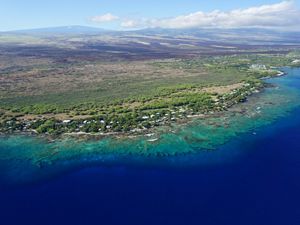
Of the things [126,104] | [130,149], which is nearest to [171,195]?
[130,149]

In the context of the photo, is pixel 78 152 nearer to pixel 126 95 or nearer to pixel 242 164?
pixel 242 164

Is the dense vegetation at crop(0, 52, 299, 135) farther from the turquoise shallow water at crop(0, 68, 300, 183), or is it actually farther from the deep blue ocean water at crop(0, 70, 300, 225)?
the deep blue ocean water at crop(0, 70, 300, 225)

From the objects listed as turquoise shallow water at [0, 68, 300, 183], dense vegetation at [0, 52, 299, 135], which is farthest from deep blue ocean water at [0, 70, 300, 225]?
dense vegetation at [0, 52, 299, 135]

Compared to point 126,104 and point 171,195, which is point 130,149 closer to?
point 171,195

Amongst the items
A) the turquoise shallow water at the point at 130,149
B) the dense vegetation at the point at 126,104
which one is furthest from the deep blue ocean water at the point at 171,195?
the dense vegetation at the point at 126,104

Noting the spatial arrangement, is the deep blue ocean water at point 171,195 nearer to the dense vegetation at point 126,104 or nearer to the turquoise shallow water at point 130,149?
the turquoise shallow water at point 130,149

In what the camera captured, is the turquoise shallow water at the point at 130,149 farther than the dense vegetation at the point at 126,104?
No
